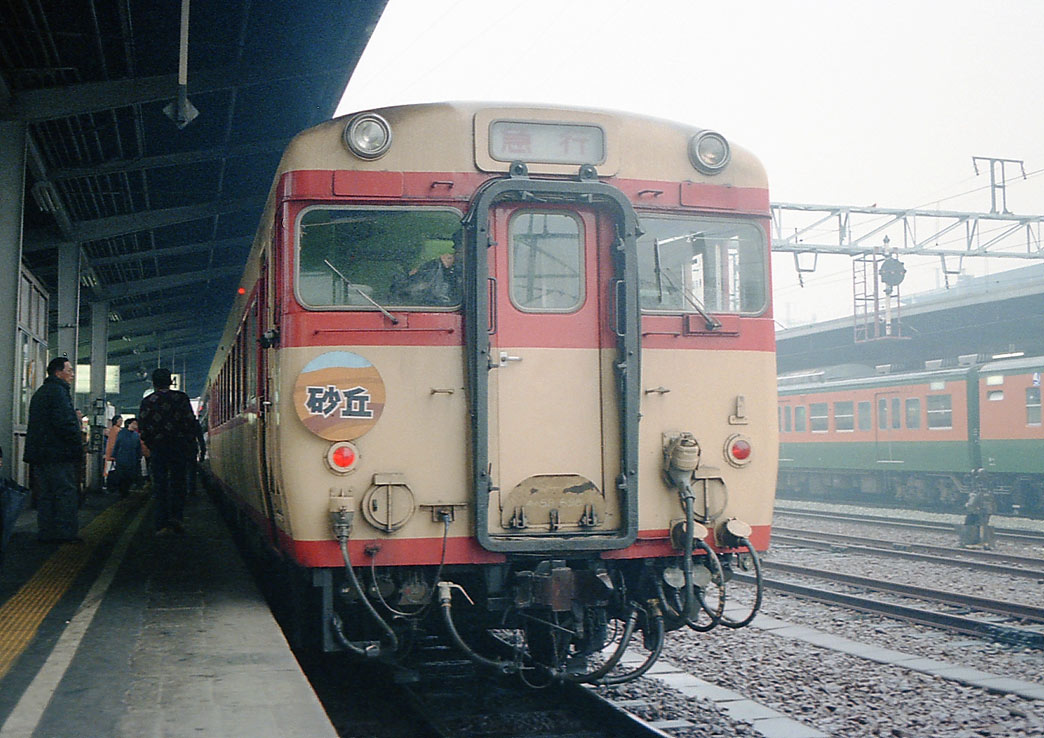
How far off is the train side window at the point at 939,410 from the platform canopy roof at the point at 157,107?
13.7 m

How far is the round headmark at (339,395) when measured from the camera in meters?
5.53

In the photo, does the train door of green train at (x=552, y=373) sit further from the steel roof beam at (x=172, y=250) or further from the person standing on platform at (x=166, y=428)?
the steel roof beam at (x=172, y=250)

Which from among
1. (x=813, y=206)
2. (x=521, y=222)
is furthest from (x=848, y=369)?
(x=521, y=222)

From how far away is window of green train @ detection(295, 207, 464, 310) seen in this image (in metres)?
5.73

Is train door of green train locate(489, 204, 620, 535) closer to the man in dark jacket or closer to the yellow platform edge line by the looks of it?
the yellow platform edge line

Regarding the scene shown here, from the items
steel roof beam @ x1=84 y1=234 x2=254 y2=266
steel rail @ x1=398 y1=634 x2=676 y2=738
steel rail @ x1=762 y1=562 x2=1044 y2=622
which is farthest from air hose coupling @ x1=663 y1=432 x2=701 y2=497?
steel roof beam @ x1=84 y1=234 x2=254 y2=266

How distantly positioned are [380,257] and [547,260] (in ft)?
2.88

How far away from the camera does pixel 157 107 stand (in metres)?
14.0

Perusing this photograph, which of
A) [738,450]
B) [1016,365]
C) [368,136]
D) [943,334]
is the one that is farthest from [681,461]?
[943,334]

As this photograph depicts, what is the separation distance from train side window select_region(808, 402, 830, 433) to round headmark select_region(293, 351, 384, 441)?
22159mm

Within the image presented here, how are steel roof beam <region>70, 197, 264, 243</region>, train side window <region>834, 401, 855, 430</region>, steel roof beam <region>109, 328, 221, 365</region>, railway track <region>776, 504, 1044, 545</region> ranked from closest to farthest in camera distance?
railway track <region>776, 504, 1044, 545</region> → steel roof beam <region>70, 197, 264, 243</region> → train side window <region>834, 401, 855, 430</region> → steel roof beam <region>109, 328, 221, 365</region>

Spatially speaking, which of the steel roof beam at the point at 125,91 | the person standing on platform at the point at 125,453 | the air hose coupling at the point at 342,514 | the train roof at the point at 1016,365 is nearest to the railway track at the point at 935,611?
the air hose coupling at the point at 342,514

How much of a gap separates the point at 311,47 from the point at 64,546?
21.1 ft

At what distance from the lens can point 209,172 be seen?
17.4 m
